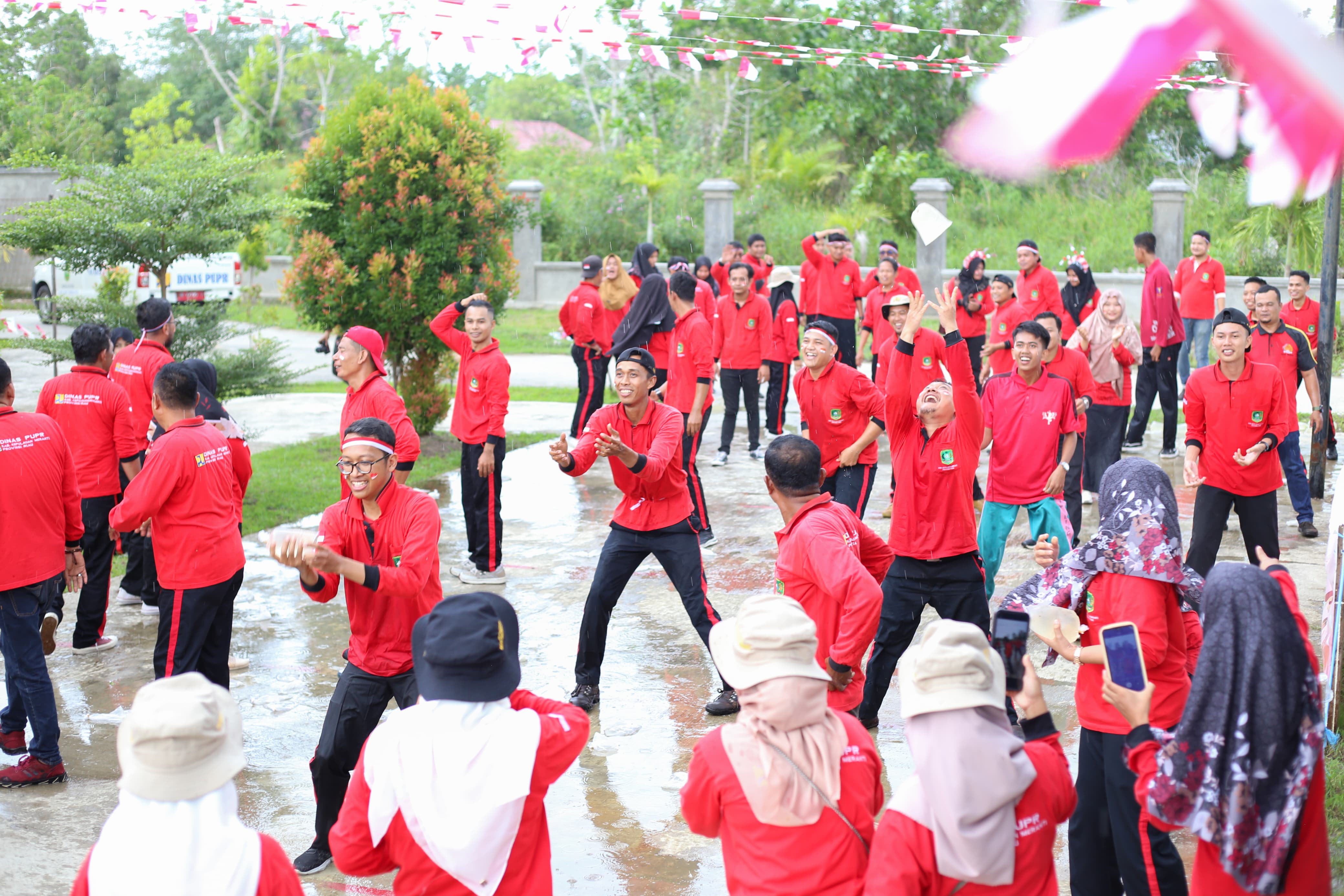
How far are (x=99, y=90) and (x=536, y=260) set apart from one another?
26.8 meters

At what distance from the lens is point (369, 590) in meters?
4.70

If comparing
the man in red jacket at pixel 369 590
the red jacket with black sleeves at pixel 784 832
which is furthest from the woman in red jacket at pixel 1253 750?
the man in red jacket at pixel 369 590

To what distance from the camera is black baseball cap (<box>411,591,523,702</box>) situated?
3057 mm

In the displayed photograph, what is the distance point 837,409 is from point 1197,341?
9651mm

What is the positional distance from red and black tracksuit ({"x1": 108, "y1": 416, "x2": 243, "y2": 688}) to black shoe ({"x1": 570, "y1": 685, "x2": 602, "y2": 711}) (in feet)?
5.86

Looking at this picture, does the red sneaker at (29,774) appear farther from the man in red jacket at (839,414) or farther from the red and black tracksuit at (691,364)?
the red and black tracksuit at (691,364)

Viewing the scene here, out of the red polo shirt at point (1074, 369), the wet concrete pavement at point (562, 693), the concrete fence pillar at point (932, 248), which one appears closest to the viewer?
the wet concrete pavement at point (562, 693)

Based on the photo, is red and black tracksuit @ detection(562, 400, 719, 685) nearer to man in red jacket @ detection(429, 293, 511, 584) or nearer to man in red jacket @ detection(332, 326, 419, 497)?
man in red jacket @ detection(332, 326, 419, 497)

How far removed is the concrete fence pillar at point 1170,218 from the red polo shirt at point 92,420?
20.0 meters

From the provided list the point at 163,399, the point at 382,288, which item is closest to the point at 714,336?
the point at 382,288

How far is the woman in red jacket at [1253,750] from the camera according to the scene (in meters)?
2.76

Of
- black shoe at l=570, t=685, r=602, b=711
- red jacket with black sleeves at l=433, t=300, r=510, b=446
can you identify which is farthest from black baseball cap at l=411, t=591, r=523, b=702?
red jacket with black sleeves at l=433, t=300, r=510, b=446

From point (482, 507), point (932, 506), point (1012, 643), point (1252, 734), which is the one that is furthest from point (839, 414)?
point (1252, 734)

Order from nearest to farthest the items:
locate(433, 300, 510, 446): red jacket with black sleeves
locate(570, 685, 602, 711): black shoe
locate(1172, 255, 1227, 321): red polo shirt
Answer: locate(570, 685, 602, 711): black shoe, locate(433, 300, 510, 446): red jacket with black sleeves, locate(1172, 255, 1227, 321): red polo shirt
